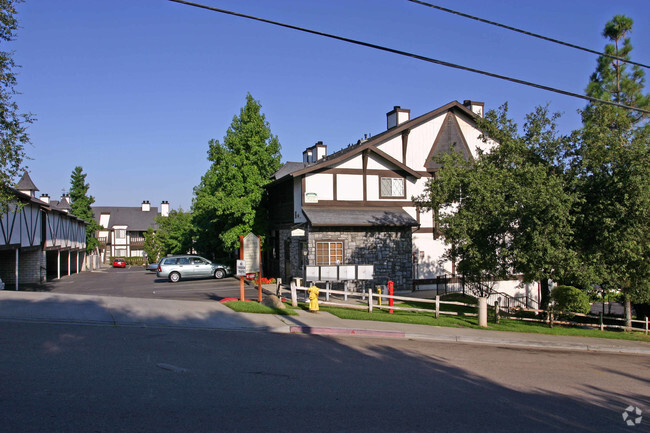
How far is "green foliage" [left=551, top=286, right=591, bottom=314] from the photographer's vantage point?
19766 mm

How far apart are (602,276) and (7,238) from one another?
87.6 ft

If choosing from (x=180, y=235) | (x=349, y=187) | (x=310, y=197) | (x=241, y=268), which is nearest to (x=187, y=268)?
(x=310, y=197)

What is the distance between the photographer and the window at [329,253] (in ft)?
74.4

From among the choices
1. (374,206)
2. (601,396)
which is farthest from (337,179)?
(601,396)

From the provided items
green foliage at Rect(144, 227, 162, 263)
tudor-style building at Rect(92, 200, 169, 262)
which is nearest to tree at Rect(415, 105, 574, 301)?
green foliage at Rect(144, 227, 162, 263)

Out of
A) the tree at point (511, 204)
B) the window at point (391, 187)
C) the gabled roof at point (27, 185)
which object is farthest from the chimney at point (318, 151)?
the gabled roof at point (27, 185)

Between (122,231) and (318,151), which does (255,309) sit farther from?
(122,231)

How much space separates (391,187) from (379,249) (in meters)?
3.34

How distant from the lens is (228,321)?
45.2ft

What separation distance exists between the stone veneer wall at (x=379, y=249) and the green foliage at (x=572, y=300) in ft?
21.4

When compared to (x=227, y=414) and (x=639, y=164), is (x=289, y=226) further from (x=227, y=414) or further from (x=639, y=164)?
(x=227, y=414)

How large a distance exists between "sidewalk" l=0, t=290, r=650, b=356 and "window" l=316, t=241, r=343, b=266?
21.5 ft

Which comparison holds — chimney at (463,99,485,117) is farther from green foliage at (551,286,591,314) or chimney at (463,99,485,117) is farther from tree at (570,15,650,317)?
green foliage at (551,286,591,314)

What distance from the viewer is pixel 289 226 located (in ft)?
83.8
